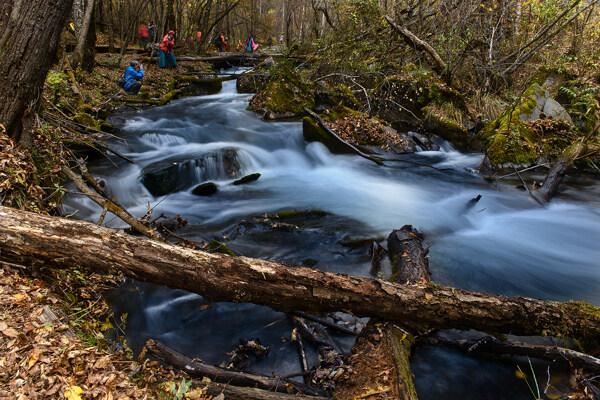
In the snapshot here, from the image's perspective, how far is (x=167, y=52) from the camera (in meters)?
16.3

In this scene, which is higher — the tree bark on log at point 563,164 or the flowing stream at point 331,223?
the tree bark on log at point 563,164

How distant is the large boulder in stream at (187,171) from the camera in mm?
7039

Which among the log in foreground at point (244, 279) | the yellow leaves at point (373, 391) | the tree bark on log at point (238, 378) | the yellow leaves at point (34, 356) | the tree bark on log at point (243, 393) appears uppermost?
the log in foreground at point (244, 279)

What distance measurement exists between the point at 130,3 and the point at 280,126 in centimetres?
1410

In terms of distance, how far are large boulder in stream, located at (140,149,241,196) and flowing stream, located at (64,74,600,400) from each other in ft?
0.11

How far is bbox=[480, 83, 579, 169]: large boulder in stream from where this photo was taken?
28.8 feet

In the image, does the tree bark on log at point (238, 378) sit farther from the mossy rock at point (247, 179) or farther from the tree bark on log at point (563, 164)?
the tree bark on log at point (563, 164)

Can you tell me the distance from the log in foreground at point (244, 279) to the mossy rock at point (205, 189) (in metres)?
4.47

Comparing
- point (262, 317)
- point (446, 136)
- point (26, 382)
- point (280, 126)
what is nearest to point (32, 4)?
point (26, 382)

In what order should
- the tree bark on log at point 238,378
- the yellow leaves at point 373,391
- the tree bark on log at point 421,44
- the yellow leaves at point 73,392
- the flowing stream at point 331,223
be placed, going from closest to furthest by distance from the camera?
the yellow leaves at point 73,392 < the yellow leaves at point 373,391 < the tree bark on log at point 238,378 < the flowing stream at point 331,223 < the tree bark on log at point 421,44

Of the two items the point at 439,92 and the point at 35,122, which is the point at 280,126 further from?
the point at 35,122

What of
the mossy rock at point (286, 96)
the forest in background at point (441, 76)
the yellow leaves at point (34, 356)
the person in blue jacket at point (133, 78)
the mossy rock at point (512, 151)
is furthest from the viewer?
the person in blue jacket at point (133, 78)

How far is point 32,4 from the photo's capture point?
3.56 m

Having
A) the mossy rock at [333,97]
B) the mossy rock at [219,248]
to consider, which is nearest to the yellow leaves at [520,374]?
the mossy rock at [219,248]
